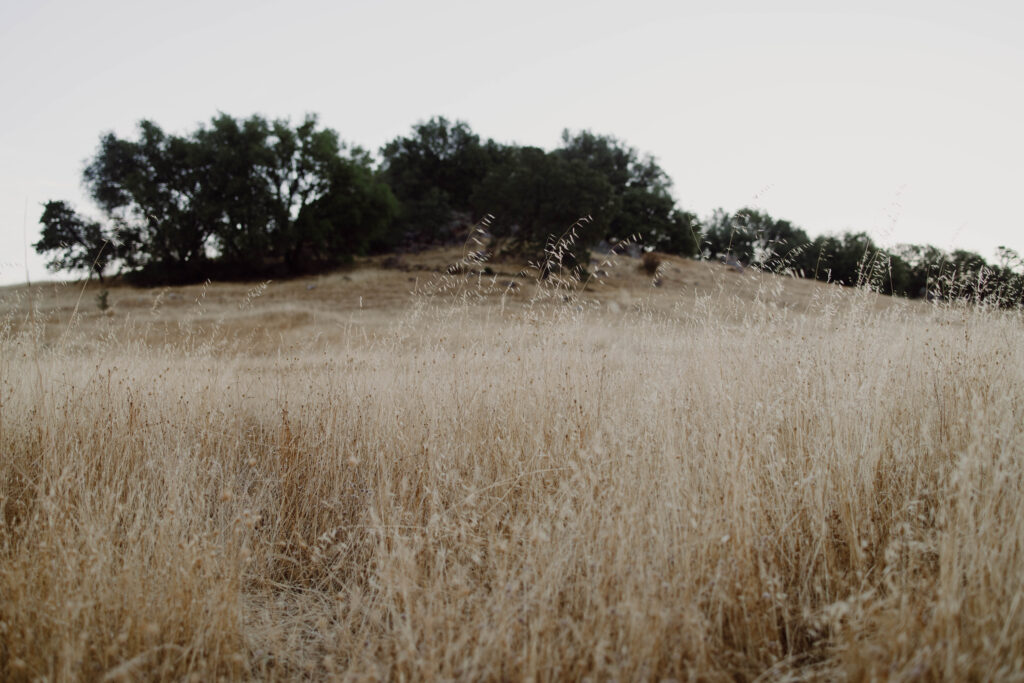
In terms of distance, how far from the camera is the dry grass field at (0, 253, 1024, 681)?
1.94m

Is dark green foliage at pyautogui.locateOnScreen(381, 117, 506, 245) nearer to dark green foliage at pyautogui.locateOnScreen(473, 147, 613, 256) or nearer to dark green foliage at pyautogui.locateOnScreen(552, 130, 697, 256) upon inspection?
dark green foliage at pyautogui.locateOnScreen(552, 130, 697, 256)

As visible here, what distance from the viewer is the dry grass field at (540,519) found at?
1941 millimetres

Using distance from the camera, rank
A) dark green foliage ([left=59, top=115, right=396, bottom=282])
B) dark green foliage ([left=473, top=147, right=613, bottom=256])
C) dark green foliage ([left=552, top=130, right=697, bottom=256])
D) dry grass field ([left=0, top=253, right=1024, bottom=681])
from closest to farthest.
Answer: dry grass field ([left=0, top=253, right=1024, bottom=681]), dark green foliage ([left=473, top=147, right=613, bottom=256]), dark green foliage ([left=59, top=115, right=396, bottom=282]), dark green foliage ([left=552, top=130, right=697, bottom=256])

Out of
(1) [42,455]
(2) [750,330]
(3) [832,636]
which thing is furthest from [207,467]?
(2) [750,330]

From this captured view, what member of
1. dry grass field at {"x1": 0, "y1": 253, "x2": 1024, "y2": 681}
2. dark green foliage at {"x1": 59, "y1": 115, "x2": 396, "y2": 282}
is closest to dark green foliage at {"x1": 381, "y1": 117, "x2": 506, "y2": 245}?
dark green foliage at {"x1": 59, "y1": 115, "x2": 396, "y2": 282}

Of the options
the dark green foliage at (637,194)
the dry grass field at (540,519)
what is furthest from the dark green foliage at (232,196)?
the dry grass field at (540,519)

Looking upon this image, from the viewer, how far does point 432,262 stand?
1308 inches

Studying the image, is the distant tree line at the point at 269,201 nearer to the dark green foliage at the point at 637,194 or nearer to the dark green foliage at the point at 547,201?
the dark green foliage at the point at 547,201

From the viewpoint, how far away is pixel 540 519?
288 cm

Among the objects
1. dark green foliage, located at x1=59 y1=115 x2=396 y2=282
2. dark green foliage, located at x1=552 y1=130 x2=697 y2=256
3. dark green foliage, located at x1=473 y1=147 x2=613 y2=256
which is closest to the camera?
dark green foliage, located at x1=473 y1=147 x2=613 y2=256

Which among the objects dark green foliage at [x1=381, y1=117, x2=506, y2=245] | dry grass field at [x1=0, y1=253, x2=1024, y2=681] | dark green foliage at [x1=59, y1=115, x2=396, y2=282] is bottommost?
dry grass field at [x1=0, y1=253, x2=1024, y2=681]

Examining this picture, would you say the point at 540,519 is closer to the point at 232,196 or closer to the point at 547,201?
the point at 547,201

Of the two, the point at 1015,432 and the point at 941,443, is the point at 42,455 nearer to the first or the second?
the point at 941,443

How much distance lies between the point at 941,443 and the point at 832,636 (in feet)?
5.36
